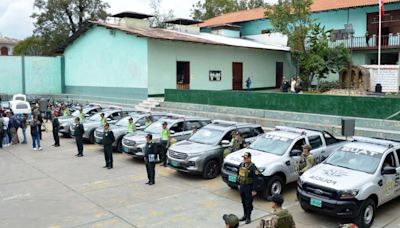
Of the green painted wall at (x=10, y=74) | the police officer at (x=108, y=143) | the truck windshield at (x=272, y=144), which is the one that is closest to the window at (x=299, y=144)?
the truck windshield at (x=272, y=144)

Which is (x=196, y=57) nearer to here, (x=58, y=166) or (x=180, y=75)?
(x=180, y=75)

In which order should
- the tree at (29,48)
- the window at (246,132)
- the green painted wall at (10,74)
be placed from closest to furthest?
the window at (246,132) → the green painted wall at (10,74) → the tree at (29,48)

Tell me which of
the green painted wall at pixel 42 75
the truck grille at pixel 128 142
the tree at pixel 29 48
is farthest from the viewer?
the tree at pixel 29 48

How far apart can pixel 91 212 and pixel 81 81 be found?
26756 millimetres

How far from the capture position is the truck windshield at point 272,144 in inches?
428

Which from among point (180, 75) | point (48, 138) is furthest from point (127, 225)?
point (180, 75)

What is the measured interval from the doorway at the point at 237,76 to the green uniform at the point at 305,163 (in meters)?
21.9

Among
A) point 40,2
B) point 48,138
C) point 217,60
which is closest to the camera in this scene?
point 48,138

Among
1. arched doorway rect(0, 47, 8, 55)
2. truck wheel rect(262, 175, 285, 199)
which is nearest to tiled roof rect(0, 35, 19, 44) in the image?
arched doorway rect(0, 47, 8, 55)

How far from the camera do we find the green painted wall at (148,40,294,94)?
2680 centimetres

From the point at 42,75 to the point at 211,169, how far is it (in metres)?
28.3

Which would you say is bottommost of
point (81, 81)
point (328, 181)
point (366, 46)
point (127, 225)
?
point (127, 225)

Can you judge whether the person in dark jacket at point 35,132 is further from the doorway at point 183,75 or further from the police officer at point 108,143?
the doorway at point 183,75

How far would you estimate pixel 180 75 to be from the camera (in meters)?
28.5
